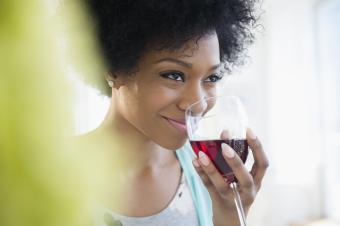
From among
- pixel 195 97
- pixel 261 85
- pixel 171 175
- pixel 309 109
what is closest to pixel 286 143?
pixel 309 109

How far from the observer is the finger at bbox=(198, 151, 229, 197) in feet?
1.13

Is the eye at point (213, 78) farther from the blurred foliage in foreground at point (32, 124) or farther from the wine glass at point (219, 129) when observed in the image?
the blurred foliage in foreground at point (32, 124)

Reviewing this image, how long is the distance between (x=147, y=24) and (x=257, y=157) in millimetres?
174

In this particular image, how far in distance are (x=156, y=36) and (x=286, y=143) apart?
135 centimetres

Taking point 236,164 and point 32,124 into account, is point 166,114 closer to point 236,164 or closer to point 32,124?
point 236,164

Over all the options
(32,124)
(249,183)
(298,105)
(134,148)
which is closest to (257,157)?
(249,183)

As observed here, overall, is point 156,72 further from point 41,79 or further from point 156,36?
point 41,79

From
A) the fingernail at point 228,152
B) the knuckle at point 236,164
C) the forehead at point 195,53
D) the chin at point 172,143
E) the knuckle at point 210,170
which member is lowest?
the knuckle at point 210,170

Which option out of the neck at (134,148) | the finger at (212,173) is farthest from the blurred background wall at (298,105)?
the finger at (212,173)

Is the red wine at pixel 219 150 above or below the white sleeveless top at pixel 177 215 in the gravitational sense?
above

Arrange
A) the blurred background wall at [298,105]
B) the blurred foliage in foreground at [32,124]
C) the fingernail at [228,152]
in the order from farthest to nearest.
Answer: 1. the blurred background wall at [298,105]
2. the fingernail at [228,152]
3. the blurred foliage in foreground at [32,124]

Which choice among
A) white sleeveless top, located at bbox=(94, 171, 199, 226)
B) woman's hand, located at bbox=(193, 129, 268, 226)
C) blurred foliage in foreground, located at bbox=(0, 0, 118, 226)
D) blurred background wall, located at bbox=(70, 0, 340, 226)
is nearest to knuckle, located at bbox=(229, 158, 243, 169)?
woman's hand, located at bbox=(193, 129, 268, 226)

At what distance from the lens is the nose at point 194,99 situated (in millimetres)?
337

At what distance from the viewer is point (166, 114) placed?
14.3 inches
